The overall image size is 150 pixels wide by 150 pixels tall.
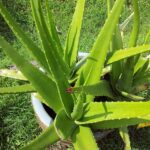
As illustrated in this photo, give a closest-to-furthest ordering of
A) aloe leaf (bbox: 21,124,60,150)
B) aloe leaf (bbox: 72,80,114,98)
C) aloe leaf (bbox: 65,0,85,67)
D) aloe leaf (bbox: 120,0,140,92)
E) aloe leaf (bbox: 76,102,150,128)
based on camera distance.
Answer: aloe leaf (bbox: 76,102,150,128) < aloe leaf (bbox: 72,80,114,98) < aloe leaf (bbox: 21,124,60,150) < aloe leaf (bbox: 120,0,140,92) < aloe leaf (bbox: 65,0,85,67)

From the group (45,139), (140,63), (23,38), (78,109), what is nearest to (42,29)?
(23,38)

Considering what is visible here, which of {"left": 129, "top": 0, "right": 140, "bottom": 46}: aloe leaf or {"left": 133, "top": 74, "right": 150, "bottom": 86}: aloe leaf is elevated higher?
{"left": 129, "top": 0, "right": 140, "bottom": 46}: aloe leaf

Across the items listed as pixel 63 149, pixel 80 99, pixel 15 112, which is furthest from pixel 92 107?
pixel 15 112

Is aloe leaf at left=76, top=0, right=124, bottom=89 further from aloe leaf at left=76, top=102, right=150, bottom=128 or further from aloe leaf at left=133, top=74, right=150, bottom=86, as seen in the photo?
aloe leaf at left=133, top=74, right=150, bottom=86

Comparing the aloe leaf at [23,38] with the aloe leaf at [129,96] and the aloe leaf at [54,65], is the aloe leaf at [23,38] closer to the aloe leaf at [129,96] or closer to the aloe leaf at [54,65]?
the aloe leaf at [54,65]

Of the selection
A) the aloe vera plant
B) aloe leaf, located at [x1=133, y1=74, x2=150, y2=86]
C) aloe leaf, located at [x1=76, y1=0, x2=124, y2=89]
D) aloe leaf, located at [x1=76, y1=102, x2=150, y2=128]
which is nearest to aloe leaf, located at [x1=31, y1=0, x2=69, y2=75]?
the aloe vera plant

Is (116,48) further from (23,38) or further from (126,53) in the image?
(23,38)

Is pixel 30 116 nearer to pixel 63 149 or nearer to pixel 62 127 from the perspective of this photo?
pixel 63 149

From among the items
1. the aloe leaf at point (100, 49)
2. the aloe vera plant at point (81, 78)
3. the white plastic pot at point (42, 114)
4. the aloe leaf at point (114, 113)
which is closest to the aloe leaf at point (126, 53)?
the aloe vera plant at point (81, 78)
